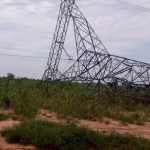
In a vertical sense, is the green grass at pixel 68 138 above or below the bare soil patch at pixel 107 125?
below

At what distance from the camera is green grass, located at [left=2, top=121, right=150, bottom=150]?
40.2 ft

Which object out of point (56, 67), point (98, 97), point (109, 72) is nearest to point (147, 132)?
point (98, 97)

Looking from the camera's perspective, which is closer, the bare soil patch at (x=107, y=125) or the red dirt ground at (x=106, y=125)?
the red dirt ground at (x=106, y=125)

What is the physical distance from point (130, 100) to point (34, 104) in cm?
864

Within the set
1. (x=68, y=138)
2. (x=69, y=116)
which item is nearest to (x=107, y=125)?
(x=69, y=116)

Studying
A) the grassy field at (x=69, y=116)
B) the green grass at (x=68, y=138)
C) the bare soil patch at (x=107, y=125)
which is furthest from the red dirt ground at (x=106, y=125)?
the green grass at (x=68, y=138)

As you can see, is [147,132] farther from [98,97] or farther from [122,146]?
[98,97]

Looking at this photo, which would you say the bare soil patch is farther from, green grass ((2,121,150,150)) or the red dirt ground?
green grass ((2,121,150,150))

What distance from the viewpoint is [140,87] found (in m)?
28.1

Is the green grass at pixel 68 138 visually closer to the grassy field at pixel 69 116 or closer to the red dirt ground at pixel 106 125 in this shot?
the grassy field at pixel 69 116

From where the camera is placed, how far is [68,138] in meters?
12.5

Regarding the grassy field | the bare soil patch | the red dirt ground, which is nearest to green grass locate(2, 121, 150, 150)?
the grassy field

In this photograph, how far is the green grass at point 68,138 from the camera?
12242mm

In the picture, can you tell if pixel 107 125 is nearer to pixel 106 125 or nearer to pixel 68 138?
pixel 106 125
